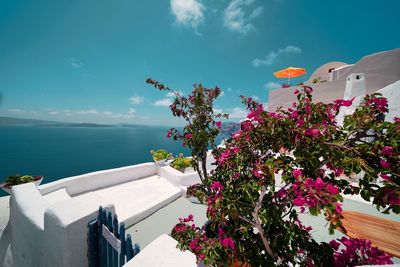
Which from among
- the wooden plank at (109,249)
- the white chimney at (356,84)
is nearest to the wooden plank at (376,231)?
the wooden plank at (109,249)

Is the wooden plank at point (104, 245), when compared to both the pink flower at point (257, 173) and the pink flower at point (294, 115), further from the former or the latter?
the pink flower at point (294, 115)

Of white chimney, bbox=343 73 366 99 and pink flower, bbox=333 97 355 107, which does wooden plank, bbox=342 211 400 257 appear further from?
white chimney, bbox=343 73 366 99

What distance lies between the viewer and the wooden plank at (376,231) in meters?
3.32

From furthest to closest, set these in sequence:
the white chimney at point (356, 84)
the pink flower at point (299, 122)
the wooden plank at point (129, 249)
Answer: the white chimney at point (356, 84) → the wooden plank at point (129, 249) → the pink flower at point (299, 122)

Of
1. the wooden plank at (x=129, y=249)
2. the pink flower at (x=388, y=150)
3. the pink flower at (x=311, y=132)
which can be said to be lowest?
the wooden plank at (x=129, y=249)

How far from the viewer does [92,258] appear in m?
2.58

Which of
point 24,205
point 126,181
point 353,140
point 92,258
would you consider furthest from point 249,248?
point 126,181

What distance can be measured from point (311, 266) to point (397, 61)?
19.1 m

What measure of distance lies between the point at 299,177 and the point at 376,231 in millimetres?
4430

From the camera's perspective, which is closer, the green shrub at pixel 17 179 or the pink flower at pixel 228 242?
the pink flower at pixel 228 242

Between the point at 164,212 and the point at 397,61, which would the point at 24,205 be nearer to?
the point at 164,212

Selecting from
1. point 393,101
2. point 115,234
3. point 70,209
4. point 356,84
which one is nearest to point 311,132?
point 115,234

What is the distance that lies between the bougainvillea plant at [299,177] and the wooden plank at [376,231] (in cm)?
252

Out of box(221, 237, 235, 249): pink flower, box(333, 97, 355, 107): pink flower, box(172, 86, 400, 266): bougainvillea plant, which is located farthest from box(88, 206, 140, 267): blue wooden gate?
box(333, 97, 355, 107): pink flower
